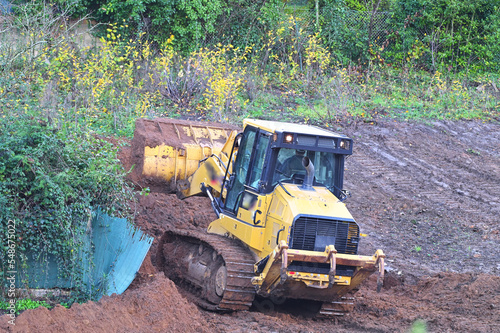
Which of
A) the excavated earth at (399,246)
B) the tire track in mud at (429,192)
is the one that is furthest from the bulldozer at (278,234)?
the tire track in mud at (429,192)

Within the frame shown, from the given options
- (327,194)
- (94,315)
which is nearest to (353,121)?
(327,194)

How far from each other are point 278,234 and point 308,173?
3.02ft

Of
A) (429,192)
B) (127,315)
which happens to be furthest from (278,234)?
(429,192)

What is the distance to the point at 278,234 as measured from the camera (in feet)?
24.3

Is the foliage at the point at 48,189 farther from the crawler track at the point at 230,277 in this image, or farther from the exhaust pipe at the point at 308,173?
the exhaust pipe at the point at 308,173

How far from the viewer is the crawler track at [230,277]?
299 inches

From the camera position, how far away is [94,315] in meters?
6.06

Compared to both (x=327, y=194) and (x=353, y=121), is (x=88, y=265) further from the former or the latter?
(x=353, y=121)

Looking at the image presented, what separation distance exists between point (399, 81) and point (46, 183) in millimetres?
17172

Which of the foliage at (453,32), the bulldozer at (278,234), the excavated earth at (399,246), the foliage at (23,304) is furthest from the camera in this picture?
the foliage at (453,32)

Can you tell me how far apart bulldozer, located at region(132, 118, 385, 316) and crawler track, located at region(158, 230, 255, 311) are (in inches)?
0.5

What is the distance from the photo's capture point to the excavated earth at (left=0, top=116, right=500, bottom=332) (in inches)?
261

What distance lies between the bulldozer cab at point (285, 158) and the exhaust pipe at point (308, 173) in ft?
0.49

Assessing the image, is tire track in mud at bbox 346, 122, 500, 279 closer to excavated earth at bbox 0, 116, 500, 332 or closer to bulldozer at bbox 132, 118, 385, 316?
excavated earth at bbox 0, 116, 500, 332
